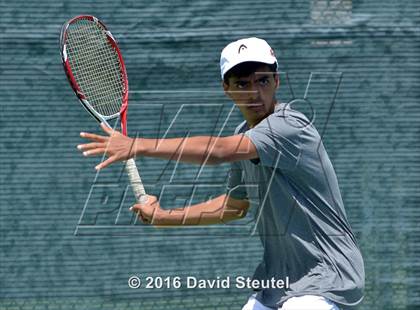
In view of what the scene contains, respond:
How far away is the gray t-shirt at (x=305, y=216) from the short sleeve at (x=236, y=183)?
27 centimetres

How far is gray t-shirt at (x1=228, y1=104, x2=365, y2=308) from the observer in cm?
318

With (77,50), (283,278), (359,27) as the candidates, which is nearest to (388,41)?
(359,27)

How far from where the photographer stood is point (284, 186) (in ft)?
10.6

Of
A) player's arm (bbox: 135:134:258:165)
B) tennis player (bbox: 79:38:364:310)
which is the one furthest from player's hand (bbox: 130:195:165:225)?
player's arm (bbox: 135:134:258:165)

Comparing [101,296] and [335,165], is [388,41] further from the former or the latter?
[101,296]

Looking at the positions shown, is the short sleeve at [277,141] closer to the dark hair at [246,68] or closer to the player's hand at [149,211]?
the dark hair at [246,68]

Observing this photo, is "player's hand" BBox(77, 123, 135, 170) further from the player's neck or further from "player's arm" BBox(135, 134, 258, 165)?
the player's neck

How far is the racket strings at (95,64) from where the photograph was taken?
13.8ft

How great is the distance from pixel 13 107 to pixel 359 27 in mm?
1660

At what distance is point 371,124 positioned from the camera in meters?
4.99

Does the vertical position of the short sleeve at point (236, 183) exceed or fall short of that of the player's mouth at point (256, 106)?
it falls short

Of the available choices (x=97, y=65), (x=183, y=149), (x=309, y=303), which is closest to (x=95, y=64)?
(x=97, y=65)

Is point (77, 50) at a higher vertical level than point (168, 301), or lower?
higher

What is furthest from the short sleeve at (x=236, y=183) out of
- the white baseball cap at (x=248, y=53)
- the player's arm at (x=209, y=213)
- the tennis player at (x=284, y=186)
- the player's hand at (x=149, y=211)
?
the white baseball cap at (x=248, y=53)
